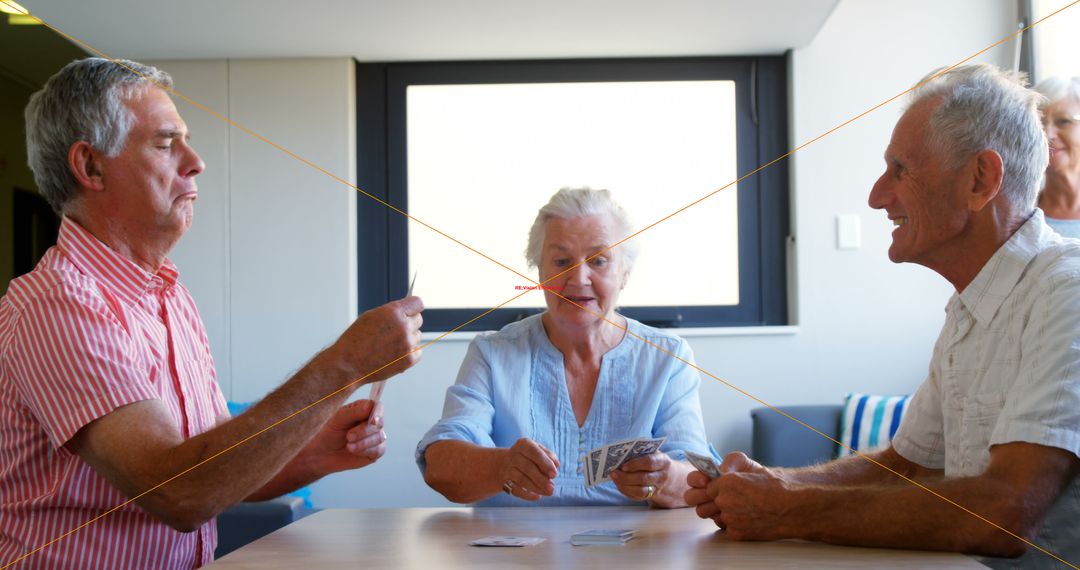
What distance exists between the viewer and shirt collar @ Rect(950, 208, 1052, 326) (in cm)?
140

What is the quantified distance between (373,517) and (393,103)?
79.0 inches

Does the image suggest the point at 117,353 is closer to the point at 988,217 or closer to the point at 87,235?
the point at 87,235

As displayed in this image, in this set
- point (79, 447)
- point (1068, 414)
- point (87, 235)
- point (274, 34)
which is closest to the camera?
point (1068, 414)

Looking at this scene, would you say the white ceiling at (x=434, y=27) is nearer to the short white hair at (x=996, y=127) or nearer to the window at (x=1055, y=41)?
the window at (x=1055, y=41)

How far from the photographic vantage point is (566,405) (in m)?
1.87

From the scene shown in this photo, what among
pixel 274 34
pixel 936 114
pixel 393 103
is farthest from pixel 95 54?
pixel 936 114

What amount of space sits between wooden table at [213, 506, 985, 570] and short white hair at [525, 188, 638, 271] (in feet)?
2.19

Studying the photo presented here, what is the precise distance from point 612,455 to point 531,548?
275 millimetres

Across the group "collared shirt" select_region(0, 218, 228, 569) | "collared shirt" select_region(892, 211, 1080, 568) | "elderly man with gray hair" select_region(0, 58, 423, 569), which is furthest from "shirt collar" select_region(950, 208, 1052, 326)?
"collared shirt" select_region(0, 218, 228, 569)

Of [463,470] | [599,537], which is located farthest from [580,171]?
[599,537]

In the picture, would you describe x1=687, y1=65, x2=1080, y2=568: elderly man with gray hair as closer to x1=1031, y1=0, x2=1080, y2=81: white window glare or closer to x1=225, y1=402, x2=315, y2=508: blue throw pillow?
x1=1031, y1=0, x2=1080, y2=81: white window glare

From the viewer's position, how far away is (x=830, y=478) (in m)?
1.57

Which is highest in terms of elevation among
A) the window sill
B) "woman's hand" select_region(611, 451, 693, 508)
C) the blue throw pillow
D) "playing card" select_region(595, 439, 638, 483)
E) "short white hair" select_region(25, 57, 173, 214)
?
"short white hair" select_region(25, 57, 173, 214)

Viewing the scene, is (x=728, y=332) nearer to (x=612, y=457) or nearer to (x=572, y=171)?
(x=572, y=171)
